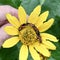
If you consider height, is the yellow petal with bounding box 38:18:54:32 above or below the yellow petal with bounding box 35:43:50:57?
above

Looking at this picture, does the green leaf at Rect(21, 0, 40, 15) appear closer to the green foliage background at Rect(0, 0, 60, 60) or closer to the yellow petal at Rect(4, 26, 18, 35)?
the green foliage background at Rect(0, 0, 60, 60)

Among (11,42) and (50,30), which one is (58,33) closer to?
(50,30)

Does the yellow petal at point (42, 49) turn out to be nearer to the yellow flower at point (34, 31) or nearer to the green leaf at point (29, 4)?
the yellow flower at point (34, 31)

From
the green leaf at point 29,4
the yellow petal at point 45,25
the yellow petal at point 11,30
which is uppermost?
the green leaf at point 29,4

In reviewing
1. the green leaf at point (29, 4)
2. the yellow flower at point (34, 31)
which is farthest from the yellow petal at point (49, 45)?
the green leaf at point (29, 4)

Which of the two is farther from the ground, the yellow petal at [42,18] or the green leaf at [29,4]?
the green leaf at [29,4]

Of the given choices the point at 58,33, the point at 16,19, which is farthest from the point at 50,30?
the point at 16,19

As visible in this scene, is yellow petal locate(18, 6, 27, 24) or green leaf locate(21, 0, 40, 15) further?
green leaf locate(21, 0, 40, 15)

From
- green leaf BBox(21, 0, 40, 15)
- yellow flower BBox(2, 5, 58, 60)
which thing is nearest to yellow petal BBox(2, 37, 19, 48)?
yellow flower BBox(2, 5, 58, 60)
